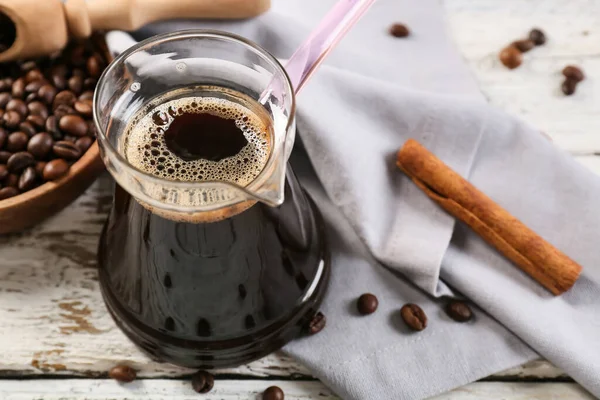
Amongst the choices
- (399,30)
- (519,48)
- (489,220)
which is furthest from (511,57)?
(489,220)

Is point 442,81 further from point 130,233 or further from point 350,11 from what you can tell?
point 130,233

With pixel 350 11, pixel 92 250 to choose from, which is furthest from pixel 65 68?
pixel 350 11

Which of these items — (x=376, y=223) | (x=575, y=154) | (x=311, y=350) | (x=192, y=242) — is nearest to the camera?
(x=192, y=242)

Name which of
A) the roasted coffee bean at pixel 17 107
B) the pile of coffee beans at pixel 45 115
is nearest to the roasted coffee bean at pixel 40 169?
the pile of coffee beans at pixel 45 115

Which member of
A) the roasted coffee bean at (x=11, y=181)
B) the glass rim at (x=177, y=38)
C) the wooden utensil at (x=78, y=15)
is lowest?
the roasted coffee bean at (x=11, y=181)

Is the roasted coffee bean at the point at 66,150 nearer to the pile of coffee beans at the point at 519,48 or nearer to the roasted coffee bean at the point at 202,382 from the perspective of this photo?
the roasted coffee bean at the point at 202,382

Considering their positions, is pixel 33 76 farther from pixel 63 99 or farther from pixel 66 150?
pixel 66 150
